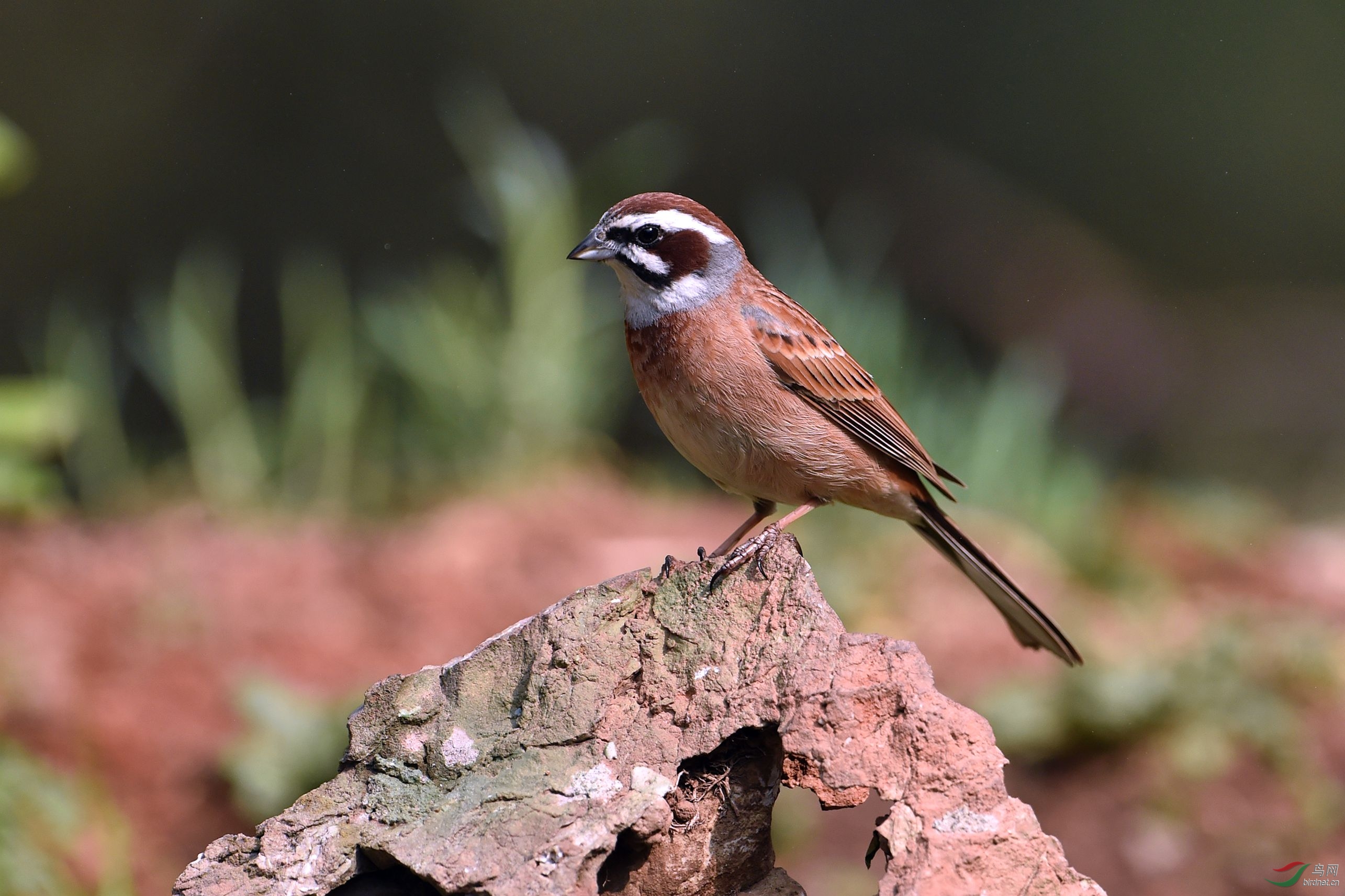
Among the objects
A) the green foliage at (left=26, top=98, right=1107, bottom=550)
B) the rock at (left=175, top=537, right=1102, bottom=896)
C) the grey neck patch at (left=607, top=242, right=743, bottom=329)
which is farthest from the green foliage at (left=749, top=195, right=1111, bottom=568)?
the rock at (left=175, top=537, right=1102, bottom=896)

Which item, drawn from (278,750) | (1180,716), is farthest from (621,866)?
(1180,716)

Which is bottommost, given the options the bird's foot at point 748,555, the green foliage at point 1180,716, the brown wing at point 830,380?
the bird's foot at point 748,555

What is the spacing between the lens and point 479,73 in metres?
12.0

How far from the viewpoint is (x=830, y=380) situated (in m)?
4.52

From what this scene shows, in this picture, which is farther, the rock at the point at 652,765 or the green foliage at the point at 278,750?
the green foliage at the point at 278,750

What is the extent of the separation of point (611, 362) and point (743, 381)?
5011 millimetres

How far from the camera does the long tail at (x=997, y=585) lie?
14.4ft

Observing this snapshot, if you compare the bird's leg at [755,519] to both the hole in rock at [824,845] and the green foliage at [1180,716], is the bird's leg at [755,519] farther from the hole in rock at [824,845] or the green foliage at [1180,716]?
the green foliage at [1180,716]

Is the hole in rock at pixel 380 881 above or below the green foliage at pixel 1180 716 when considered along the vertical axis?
below

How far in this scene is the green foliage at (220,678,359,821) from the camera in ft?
17.2

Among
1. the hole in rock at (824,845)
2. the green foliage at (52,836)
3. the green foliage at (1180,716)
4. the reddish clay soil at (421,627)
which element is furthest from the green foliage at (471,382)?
the green foliage at (52,836)

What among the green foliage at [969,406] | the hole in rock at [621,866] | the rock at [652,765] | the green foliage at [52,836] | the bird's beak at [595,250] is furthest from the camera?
the green foliage at [969,406]

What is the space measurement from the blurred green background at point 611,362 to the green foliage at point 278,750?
0.9 inches

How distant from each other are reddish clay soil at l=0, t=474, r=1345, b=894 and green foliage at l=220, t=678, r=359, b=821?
0.64ft
